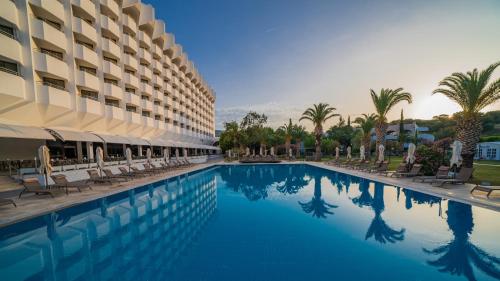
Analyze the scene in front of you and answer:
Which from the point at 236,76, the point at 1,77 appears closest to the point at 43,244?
the point at 1,77

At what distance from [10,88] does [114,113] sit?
7.86 metres

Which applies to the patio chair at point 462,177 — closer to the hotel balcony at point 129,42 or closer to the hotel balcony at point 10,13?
the hotel balcony at point 10,13

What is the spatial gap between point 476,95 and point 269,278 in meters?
16.2

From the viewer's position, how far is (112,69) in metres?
19.3

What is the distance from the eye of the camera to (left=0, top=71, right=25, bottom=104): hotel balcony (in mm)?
10922

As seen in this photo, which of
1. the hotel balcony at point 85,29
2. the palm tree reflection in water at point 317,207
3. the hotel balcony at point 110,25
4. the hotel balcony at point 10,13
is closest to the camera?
the palm tree reflection in water at point 317,207

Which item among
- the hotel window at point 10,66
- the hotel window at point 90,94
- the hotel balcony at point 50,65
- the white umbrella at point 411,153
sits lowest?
the white umbrella at point 411,153

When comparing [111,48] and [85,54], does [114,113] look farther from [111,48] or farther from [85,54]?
[111,48]

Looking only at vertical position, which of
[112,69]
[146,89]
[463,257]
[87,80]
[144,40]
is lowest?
[463,257]

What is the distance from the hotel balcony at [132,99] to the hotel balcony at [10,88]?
9.43m

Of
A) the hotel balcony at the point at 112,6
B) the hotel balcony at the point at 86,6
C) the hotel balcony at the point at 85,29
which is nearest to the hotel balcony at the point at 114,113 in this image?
the hotel balcony at the point at 85,29

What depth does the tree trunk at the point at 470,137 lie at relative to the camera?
12123 mm

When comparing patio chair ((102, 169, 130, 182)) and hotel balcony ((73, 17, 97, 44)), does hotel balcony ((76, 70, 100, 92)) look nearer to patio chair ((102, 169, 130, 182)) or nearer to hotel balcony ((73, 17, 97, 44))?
hotel balcony ((73, 17, 97, 44))

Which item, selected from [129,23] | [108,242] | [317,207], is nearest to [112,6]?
[129,23]
